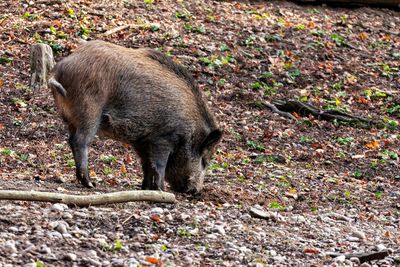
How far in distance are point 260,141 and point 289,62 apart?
3.17 m

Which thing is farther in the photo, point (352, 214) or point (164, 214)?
point (352, 214)

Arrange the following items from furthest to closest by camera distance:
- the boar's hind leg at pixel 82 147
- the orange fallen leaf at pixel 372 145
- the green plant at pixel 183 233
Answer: the orange fallen leaf at pixel 372 145 < the boar's hind leg at pixel 82 147 < the green plant at pixel 183 233

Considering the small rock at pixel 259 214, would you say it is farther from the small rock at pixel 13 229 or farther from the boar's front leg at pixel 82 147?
the small rock at pixel 13 229

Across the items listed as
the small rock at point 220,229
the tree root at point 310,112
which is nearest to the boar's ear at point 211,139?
the small rock at point 220,229

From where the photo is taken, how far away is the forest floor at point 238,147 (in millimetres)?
5672

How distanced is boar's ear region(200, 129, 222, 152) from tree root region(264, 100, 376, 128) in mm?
3965

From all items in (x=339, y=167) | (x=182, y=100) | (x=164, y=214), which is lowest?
(x=339, y=167)

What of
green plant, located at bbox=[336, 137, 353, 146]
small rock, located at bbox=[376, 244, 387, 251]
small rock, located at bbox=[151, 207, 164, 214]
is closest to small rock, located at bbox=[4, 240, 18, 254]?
small rock, located at bbox=[151, 207, 164, 214]

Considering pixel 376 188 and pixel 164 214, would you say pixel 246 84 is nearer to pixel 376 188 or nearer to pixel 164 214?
pixel 376 188

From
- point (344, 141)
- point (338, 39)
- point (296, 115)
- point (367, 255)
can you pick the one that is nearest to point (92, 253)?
point (367, 255)

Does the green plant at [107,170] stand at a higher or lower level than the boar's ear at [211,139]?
lower

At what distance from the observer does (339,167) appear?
1035 cm

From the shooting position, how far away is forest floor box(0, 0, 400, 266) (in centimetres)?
567

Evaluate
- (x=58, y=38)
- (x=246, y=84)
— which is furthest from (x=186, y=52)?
(x=58, y=38)
